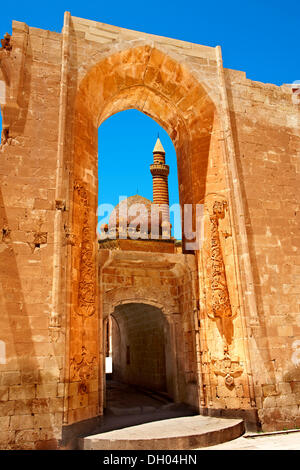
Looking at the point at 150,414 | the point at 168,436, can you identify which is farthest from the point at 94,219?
the point at 150,414

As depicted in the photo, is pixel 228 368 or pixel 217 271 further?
pixel 217 271

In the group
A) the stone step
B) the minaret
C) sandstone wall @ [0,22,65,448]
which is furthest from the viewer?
the minaret

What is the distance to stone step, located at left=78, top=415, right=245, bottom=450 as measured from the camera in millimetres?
5340

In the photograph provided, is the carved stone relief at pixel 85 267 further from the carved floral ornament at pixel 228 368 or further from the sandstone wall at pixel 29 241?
the carved floral ornament at pixel 228 368

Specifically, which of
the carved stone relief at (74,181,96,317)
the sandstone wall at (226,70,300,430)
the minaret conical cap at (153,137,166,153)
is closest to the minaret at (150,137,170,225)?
the minaret conical cap at (153,137,166,153)

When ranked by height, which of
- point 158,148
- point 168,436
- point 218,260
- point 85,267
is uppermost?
point 158,148

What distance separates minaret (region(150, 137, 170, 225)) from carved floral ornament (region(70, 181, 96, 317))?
61.3 feet

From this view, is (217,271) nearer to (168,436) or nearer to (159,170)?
(168,436)

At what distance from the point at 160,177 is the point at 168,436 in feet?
76.2

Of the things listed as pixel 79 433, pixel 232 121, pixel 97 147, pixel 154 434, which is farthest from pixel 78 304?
pixel 232 121

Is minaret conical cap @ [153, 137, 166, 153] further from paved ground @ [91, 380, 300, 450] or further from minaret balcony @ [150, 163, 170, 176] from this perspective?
paved ground @ [91, 380, 300, 450]

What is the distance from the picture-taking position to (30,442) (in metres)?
5.38

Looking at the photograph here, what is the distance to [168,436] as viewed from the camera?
5527mm

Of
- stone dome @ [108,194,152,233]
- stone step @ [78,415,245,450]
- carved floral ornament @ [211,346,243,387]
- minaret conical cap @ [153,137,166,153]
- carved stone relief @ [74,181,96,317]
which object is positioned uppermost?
minaret conical cap @ [153,137,166,153]
